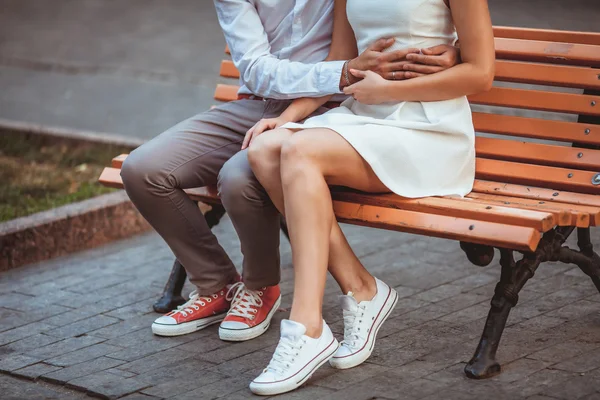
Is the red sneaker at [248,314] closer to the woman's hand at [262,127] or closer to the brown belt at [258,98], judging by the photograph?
the woman's hand at [262,127]

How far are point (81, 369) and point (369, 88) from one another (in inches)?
58.9

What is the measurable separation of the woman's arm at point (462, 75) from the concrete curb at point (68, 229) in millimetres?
2220

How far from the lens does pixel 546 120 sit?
419 centimetres

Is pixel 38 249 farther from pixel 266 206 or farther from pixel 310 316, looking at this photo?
pixel 310 316

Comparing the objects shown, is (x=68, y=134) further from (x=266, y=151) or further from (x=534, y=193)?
(x=534, y=193)

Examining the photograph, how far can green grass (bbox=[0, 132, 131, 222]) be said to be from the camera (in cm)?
600

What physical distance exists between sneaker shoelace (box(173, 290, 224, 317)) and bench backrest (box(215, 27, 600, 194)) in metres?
1.23

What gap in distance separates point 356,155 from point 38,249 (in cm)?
232

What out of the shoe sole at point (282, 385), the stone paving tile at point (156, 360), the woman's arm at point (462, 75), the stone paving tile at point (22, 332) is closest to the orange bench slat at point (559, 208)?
the woman's arm at point (462, 75)

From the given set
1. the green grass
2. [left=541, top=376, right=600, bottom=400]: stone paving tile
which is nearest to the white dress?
[left=541, top=376, right=600, bottom=400]: stone paving tile

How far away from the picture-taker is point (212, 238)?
4.32 metres

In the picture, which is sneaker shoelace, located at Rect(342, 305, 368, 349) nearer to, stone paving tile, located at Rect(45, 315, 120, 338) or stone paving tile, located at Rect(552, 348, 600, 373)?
stone paving tile, located at Rect(552, 348, 600, 373)

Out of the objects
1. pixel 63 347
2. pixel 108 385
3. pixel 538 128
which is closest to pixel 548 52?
pixel 538 128

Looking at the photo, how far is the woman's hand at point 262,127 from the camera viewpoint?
4070 mm
